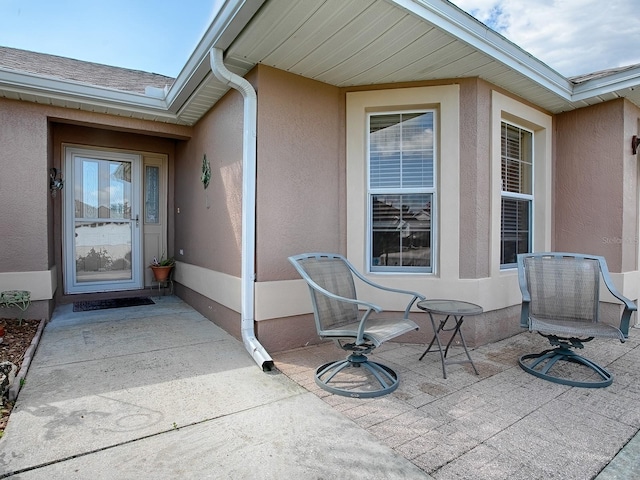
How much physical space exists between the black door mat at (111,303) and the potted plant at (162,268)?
→ 1.26 feet

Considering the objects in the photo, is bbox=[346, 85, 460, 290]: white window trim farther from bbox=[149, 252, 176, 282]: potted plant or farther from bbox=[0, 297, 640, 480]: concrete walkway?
bbox=[149, 252, 176, 282]: potted plant

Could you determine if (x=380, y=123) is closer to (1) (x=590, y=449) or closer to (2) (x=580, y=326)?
(2) (x=580, y=326)

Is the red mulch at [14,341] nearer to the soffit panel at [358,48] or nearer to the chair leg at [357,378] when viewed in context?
the chair leg at [357,378]

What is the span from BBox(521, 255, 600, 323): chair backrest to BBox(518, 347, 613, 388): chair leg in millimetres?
398

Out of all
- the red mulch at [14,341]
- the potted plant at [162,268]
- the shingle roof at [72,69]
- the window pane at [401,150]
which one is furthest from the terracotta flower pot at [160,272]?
the window pane at [401,150]


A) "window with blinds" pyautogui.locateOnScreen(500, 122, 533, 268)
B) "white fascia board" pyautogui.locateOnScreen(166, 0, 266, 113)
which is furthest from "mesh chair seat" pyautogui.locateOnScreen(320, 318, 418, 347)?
"white fascia board" pyautogui.locateOnScreen(166, 0, 266, 113)

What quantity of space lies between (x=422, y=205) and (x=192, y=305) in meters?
3.44

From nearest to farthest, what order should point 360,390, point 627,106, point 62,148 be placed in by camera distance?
1. point 360,390
2. point 627,106
3. point 62,148

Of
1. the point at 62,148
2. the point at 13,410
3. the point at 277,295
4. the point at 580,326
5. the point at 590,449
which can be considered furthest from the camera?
the point at 62,148

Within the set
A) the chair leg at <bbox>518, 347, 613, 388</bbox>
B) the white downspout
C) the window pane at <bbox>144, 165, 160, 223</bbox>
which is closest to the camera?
the chair leg at <bbox>518, 347, 613, 388</bbox>

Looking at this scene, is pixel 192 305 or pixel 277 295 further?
pixel 192 305

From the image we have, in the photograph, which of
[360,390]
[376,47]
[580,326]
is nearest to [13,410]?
[360,390]

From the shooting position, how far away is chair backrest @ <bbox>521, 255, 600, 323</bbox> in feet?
10.9

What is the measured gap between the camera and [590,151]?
437 cm
